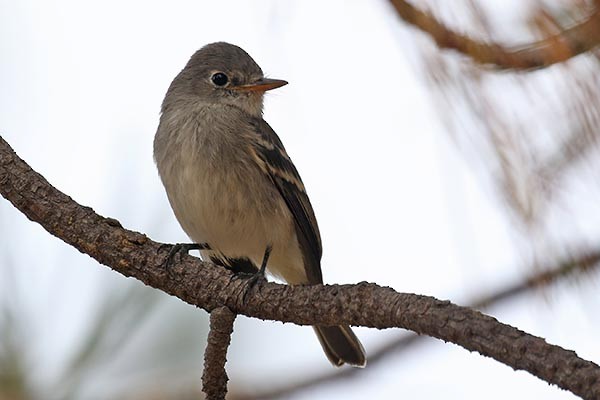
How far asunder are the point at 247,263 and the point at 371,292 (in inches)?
87.7

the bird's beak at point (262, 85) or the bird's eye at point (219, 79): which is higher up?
the bird's eye at point (219, 79)

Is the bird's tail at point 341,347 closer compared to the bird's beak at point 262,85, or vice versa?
the bird's tail at point 341,347

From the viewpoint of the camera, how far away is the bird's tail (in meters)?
4.15

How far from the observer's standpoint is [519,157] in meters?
2.06

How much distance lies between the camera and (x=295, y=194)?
4520mm

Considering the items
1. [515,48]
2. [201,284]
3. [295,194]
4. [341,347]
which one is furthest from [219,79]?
[515,48]

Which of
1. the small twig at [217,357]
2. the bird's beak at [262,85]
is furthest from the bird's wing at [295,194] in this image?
the small twig at [217,357]

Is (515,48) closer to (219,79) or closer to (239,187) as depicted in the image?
(239,187)

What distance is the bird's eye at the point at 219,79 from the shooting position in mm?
4887

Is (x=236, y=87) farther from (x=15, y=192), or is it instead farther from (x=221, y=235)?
(x=15, y=192)

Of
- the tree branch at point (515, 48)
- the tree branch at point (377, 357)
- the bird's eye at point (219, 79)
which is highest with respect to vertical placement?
the bird's eye at point (219, 79)

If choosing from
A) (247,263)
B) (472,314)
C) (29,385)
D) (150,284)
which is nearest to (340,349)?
(247,263)

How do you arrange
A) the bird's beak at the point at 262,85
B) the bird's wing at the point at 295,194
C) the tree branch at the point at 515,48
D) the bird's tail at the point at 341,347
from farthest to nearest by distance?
1. the bird's beak at the point at 262,85
2. the bird's wing at the point at 295,194
3. the bird's tail at the point at 341,347
4. the tree branch at the point at 515,48

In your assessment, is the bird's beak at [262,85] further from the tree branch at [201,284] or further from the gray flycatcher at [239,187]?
the tree branch at [201,284]
